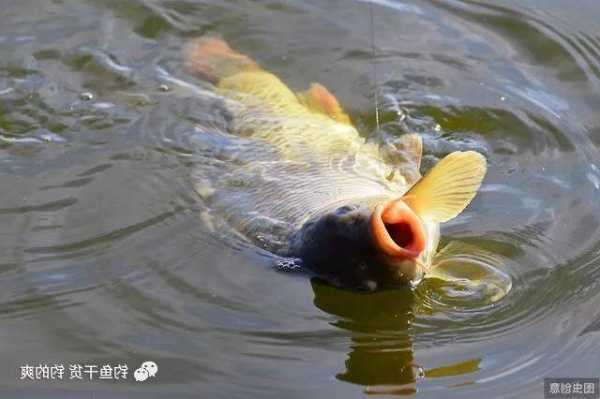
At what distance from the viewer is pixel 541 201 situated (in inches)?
190

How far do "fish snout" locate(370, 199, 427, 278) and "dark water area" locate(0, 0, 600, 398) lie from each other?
439 millimetres

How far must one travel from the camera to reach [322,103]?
5.43 metres

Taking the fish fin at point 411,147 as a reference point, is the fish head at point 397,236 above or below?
below

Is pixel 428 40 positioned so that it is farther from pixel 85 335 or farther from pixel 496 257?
pixel 85 335

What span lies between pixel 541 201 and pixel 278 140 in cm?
117

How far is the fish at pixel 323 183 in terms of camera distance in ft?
12.4

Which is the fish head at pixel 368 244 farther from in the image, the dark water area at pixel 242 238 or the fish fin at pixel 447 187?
the dark water area at pixel 242 238

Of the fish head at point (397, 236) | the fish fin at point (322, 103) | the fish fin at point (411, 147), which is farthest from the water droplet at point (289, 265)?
the fish fin at point (322, 103)

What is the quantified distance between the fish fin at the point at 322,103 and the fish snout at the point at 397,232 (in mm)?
1671

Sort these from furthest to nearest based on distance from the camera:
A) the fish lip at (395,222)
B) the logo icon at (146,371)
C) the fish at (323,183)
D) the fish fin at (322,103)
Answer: the fish fin at (322,103) → the logo icon at (146,371) → the fish at (323,183) → the fish lip at (395,222)

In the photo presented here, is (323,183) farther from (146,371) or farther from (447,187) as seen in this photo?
(146,371)

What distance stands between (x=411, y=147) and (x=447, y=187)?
1160mm

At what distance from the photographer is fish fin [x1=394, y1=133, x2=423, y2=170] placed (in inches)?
196

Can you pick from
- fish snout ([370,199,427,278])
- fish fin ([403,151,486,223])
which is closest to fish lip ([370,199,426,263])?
fish snout ([370,199,427,278])
